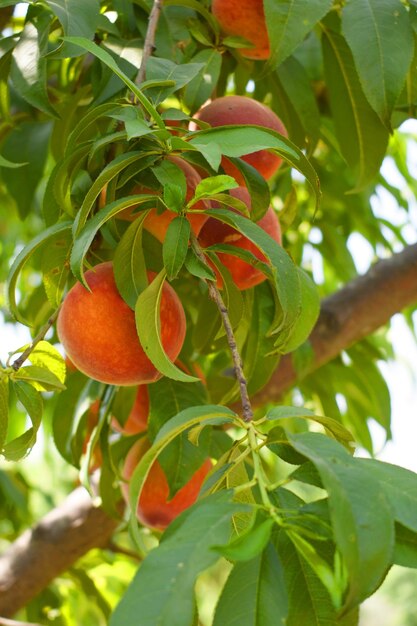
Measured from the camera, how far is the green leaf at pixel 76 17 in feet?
2.49

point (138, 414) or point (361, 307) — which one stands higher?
point (138, 414)

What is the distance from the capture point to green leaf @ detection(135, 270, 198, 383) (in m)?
0.66

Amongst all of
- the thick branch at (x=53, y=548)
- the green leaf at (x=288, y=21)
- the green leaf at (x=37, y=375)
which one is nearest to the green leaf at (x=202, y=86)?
the green leaf at (x=288, y=21)

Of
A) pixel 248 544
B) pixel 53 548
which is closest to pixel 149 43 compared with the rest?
pixel 248 544

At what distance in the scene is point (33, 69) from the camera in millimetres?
825

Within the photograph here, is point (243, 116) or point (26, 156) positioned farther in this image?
point (26, 156)

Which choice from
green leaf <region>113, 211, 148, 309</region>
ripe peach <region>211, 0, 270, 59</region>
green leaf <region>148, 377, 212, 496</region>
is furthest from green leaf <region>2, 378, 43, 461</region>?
ripe peach <region>211, 0, 270, 59</region>

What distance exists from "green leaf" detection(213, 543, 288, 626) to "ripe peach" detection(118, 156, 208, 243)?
28cm

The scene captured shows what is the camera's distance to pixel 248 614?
0.48 meters

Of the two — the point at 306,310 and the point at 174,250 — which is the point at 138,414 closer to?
the point at 306,310

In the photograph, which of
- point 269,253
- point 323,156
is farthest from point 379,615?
point 269,253

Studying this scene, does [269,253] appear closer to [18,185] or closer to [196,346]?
[196,346]

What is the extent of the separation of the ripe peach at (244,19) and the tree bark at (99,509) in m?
0.54

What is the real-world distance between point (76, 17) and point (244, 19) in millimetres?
200
